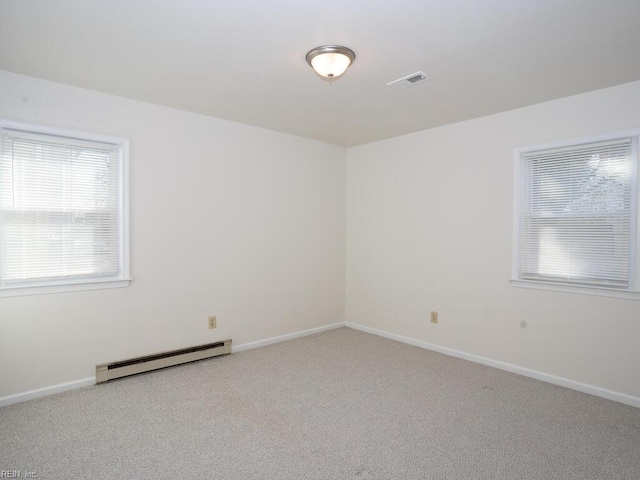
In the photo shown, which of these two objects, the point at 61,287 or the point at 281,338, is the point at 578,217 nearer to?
the point at 281,338

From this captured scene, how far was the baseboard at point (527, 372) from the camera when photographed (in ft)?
9.43

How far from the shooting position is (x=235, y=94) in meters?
3.11

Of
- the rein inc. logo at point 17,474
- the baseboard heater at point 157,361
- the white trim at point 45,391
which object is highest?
the baseboard heater at point 157,361

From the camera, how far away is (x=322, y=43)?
226cm

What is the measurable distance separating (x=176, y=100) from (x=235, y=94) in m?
0.57

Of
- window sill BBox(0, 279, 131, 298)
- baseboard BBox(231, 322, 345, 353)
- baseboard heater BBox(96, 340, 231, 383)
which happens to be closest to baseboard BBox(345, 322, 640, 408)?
baseboard BBox(231, 322, 345, 353)

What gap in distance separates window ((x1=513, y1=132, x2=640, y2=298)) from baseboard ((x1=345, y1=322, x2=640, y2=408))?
0.76m

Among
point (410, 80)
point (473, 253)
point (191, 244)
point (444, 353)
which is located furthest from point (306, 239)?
point (410, 80)

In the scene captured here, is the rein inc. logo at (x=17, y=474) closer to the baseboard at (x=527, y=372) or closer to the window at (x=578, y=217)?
the baseboard at (x=527, y=372)

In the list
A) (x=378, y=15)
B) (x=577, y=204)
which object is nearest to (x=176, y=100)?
(x=378, y=15)

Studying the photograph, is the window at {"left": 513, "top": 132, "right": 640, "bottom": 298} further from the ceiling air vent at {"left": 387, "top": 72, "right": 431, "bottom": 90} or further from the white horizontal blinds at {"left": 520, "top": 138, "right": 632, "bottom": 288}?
the ceiling air vent at {"left": 387, "top": 72, "right": 431, "bottom": 90}

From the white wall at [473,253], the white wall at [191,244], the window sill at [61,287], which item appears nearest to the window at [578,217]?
the white wall at [473,253]

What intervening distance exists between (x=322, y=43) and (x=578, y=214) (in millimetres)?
2485

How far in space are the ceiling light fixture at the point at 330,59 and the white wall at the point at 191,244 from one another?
5.62 feet
